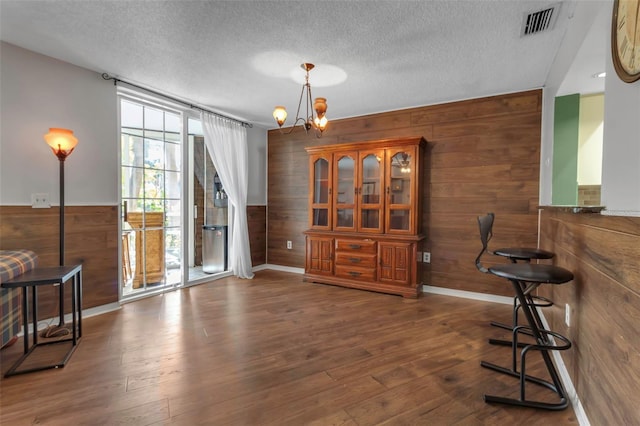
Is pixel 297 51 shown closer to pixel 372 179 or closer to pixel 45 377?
pixel 372 179

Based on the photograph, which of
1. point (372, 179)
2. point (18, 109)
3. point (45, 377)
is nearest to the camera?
point (45, 377)

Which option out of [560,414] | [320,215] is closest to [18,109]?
[320,215]

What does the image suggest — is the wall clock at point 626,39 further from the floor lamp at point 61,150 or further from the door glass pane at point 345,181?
the floor lamp at point 61,150

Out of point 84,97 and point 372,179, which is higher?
point 84,97

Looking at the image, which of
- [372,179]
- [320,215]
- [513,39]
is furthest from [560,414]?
[320,215]

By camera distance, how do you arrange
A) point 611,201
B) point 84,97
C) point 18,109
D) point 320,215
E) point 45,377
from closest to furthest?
1. point 611,201
2. point 45,377
3. point 18,109
4. point 84,97
5. point 320,215

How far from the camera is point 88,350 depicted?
2240mm

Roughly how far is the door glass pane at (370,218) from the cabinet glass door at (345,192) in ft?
0.51

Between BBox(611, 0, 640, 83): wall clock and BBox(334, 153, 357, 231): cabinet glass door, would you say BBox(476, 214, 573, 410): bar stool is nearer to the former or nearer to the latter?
BBox(611, 0, 640, 83): wall clock

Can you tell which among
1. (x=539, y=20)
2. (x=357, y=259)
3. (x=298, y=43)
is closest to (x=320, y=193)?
(x=357, y=259)

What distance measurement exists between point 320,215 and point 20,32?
338 cm

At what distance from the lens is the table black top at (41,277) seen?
6.23 ft

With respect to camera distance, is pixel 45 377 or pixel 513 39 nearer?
pixel 45 377

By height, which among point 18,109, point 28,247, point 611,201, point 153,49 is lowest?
point 28,247
